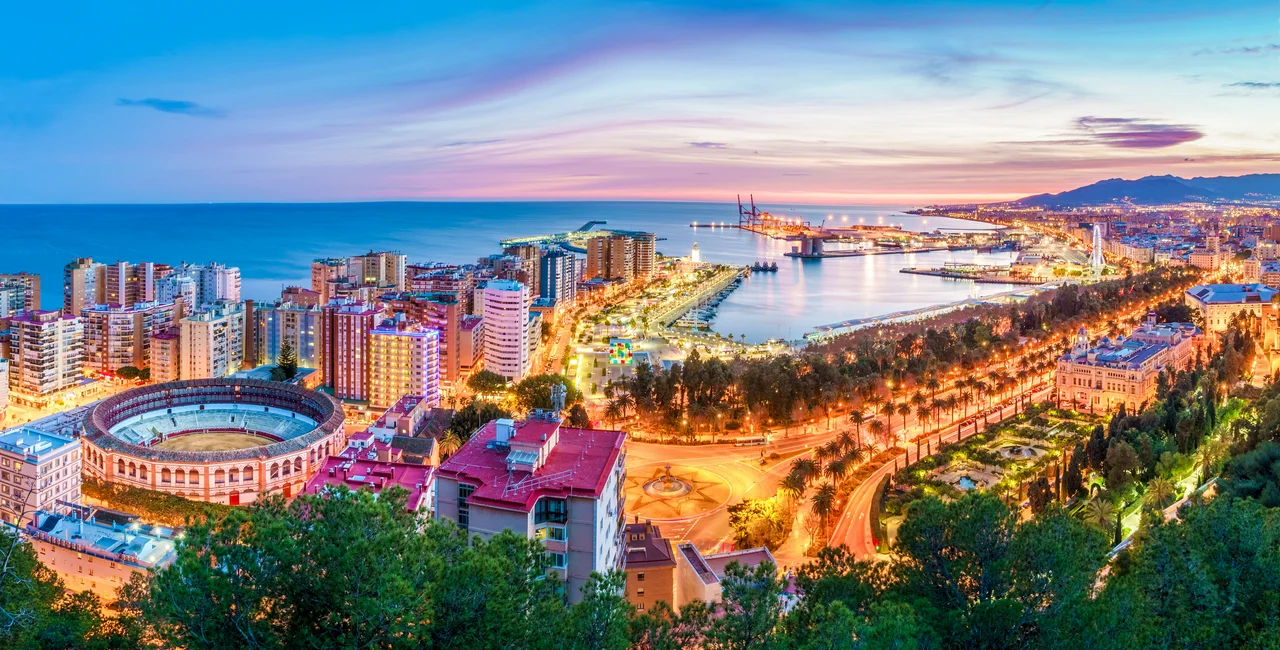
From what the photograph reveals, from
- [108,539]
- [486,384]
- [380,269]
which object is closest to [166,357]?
[486,384]

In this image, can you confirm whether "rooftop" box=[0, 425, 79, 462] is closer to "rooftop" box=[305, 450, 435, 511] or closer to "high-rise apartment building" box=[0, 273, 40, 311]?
"rooftop" box=[305, 450, 435, 511]

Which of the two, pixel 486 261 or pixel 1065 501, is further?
pixel 486 261

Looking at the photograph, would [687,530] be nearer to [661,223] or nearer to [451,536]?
[451,536]

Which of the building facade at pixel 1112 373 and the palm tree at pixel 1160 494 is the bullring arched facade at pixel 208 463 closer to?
the palm tree at pixel 1160 494

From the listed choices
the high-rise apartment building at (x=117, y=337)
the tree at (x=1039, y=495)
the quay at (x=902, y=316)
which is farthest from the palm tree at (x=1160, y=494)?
the high-rise apartment building at (x=117, y=337)

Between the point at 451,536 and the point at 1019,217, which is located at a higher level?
the point at 1019,217

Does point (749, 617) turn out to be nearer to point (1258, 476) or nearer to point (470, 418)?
point (1258, 476)

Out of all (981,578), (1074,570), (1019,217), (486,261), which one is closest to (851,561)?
(981,578)
